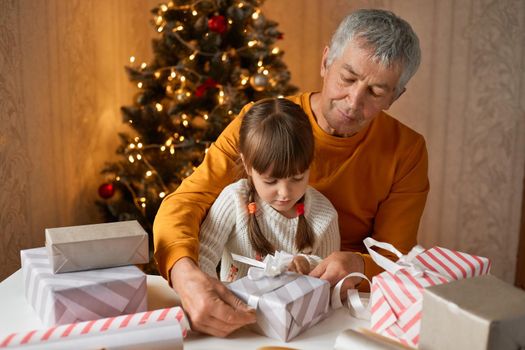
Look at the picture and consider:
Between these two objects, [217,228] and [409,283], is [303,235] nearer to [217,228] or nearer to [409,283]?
[217,228]

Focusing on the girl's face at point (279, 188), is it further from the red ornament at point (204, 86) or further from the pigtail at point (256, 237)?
the red ornament at point (204, 86)

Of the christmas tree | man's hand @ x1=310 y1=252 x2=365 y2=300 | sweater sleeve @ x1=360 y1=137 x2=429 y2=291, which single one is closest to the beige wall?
the christmas tree

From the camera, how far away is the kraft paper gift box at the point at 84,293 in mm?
989

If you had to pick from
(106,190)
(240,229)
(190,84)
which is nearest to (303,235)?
(240,229)

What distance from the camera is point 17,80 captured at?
246 cm

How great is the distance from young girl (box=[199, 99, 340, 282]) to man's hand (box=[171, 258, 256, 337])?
270 millimetres

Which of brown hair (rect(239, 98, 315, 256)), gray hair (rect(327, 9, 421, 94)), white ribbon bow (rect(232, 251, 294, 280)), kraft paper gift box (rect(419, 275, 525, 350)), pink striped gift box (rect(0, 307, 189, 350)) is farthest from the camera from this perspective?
gray hair (rect(327, 9, 421, 94))

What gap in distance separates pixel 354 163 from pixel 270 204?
0.36m

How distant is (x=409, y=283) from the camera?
Result: 0.98 meters

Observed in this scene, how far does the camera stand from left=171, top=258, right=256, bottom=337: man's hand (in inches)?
39.7

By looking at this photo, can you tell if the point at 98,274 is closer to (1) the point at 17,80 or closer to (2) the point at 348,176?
(2) the point at 348,176

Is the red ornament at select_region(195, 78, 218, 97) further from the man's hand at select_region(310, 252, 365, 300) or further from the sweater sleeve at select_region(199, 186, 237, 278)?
the man's hand at select_region(310, 252, 365, 300)

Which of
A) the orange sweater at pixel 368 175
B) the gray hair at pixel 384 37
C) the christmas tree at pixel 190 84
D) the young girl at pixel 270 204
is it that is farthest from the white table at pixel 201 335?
the christmas tree at pixel 190 84

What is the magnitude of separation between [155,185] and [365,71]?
63.2 inches
